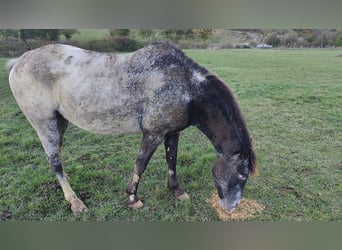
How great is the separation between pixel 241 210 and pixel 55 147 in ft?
7.14

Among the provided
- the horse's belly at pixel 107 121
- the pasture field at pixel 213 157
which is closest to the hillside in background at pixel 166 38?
the pasture field at pixel 213 157

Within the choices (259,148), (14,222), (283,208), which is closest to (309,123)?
(259,148)

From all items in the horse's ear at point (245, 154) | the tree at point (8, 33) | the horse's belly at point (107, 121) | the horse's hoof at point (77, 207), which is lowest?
the horse's hoof at point (77, 207)

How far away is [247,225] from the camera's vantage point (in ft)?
10.3

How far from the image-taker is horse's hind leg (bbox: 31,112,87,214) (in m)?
2.99

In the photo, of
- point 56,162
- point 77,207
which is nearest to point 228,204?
point 77,207

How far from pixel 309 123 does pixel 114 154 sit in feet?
9.74

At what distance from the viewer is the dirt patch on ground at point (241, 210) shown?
316cm

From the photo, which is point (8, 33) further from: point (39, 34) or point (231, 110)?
point (231, 110)

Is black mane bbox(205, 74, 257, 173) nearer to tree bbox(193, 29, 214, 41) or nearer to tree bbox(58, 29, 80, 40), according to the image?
tree bbox(193, 29, 214, 41)

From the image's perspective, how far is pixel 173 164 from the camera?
Result: 332 cm

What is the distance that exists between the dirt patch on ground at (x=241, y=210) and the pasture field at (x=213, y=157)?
0.20 ft

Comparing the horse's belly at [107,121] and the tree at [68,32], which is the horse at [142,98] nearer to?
the horse's belly at [107,121]

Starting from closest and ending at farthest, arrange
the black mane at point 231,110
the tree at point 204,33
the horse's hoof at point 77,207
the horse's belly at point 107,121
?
1. the black mane at point 231,110
2. the horse's belly at point 107,121
3. the horse's hoof at point 77,207
4. the tree at point 204,33
